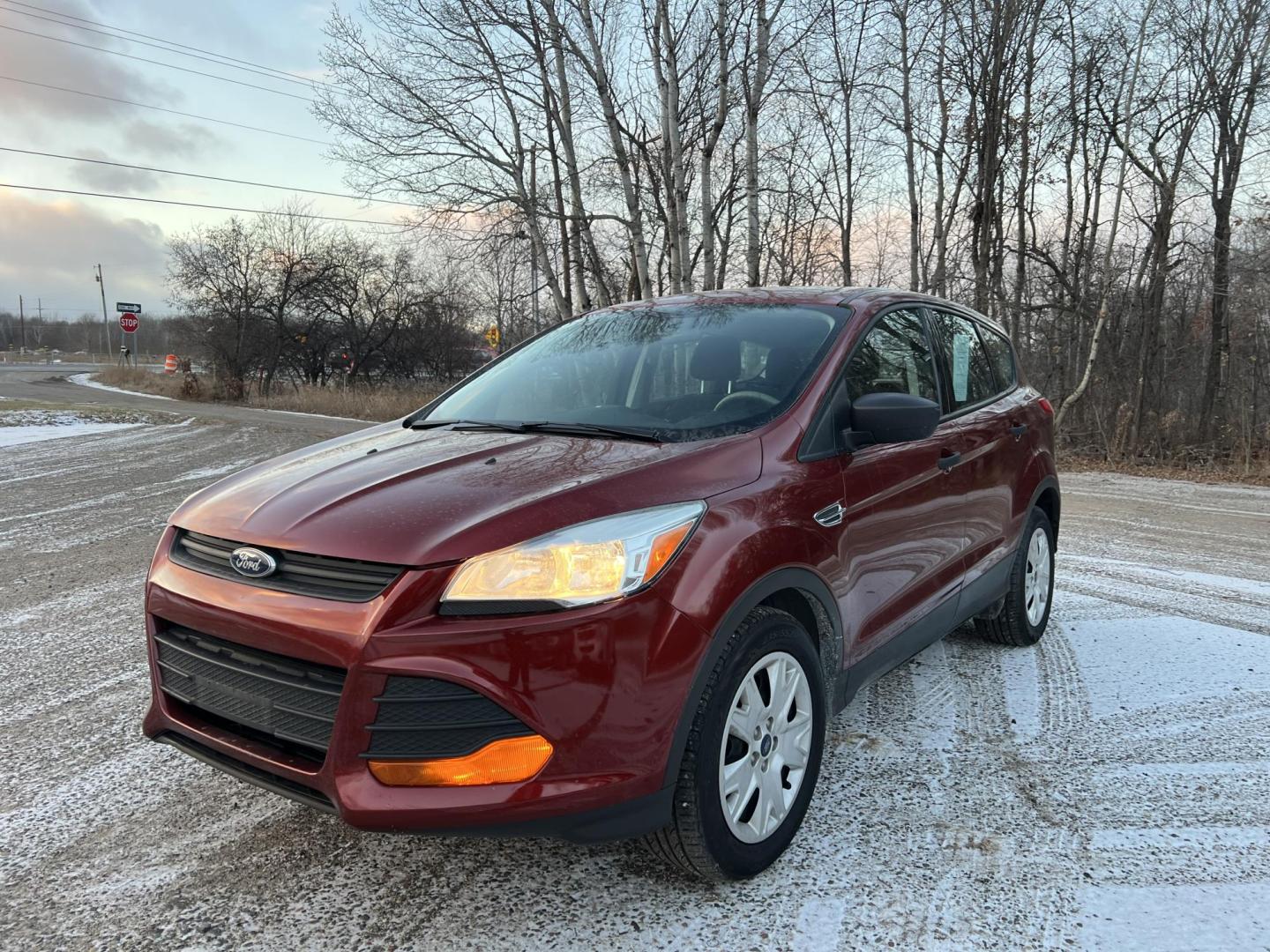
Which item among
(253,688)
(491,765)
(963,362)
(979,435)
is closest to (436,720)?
(491,765)

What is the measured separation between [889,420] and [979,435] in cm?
129

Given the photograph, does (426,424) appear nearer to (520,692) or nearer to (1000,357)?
(520,692)

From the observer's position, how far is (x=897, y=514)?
3.04 m

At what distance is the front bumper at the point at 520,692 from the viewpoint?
1.91 meters

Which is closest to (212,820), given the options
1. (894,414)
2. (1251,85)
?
(894,414)

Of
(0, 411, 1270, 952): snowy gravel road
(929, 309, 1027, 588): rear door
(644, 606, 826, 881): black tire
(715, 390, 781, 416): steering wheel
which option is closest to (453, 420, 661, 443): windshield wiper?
(715, 390, 781, 416): steering wheel

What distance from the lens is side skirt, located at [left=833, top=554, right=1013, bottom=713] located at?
285 centimetres

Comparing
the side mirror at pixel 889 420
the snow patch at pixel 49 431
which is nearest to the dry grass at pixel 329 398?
the snow patch at pixel 49 431

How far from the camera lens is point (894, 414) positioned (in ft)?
8.89

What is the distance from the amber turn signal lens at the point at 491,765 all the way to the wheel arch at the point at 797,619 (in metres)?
0.35

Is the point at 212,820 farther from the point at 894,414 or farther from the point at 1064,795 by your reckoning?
the point at 1064,795

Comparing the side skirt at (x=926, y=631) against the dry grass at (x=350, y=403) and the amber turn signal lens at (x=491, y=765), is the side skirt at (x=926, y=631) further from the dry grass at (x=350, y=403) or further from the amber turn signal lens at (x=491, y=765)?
the dry grass at (x=350, y=403)

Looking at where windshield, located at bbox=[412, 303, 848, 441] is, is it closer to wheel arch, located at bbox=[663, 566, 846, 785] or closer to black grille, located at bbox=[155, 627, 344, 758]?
wheel arch, located at bbox=[663, 566, 846, 785]

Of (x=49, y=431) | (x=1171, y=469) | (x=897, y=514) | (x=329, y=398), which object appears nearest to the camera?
(x=897, y=514)
